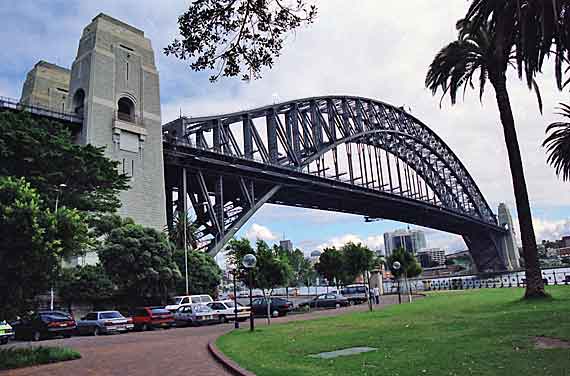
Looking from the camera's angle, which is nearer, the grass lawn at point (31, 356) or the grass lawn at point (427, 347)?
the grass lawn at point (427, 347)

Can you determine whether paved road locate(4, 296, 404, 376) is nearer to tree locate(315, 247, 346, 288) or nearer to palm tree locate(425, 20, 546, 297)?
palm tree locate(425, 20, 546, 297)

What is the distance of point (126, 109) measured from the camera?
49.7 m

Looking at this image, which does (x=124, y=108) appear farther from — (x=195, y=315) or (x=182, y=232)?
(x=195, y=315)

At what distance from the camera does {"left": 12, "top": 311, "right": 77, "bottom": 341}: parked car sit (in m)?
25.5

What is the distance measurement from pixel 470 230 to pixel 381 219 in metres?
36.5

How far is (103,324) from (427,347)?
20625 millimetres

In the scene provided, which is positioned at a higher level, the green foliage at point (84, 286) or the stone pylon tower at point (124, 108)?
the stone pylon tower at point (124, 108)

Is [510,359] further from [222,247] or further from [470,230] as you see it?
[470,230]

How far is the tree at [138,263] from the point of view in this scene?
117ft

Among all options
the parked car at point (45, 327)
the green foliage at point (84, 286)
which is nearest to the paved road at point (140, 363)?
the parked car at point (45, 327)

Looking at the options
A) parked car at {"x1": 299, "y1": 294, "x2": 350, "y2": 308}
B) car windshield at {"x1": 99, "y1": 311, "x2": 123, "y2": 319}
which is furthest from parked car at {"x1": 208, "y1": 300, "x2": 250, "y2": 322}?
parked car at {"x1": 299, "y1": 294, "x2": 350, "y2": 308}

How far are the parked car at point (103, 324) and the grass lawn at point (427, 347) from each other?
11.6m

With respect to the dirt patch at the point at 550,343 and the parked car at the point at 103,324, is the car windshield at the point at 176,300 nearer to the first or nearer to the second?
the parked car at the point at 103,324

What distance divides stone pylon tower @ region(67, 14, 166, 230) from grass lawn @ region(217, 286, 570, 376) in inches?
1179
